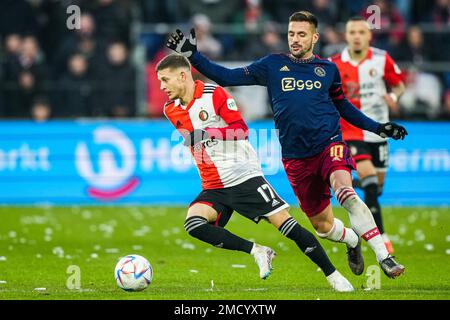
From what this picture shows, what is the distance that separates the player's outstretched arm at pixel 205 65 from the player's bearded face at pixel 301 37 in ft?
1.63

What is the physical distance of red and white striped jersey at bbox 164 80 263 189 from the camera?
9.80 metres

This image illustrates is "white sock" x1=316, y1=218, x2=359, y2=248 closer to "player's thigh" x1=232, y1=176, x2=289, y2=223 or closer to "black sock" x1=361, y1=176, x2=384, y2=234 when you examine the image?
"player's thigh" x1=232, y1=176, x2=289, y2=223

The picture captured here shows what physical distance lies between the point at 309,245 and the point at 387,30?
39.1 feet

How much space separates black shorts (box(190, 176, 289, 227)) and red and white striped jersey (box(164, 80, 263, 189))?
67mm

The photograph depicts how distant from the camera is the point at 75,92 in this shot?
19.9m

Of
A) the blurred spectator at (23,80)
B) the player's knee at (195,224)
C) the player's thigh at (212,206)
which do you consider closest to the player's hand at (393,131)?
the player's thigh at (212,206)

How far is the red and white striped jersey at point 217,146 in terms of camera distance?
9.80m

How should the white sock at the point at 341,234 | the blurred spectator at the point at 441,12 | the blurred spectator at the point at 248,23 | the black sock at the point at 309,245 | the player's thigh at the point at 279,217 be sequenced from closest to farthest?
the black sock at the point at 309,245
the player's thigh at the point at 279,217
the white sock at the point at 341,234
the blurred spectator at the point at 248,23
the blurred spectator at the point at 441,12

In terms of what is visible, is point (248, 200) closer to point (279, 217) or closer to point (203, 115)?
point (279, 217)

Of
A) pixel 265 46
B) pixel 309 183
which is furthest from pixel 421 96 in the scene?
pixel 309 183

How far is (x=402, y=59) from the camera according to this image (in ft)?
66.8

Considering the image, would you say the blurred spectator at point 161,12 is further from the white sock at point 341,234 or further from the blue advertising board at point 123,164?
the white sock at point 341,234

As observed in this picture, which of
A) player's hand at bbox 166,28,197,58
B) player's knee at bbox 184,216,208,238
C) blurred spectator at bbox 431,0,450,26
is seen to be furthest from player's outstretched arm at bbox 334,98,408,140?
blurred spectator at bbox 431,0,450,26
